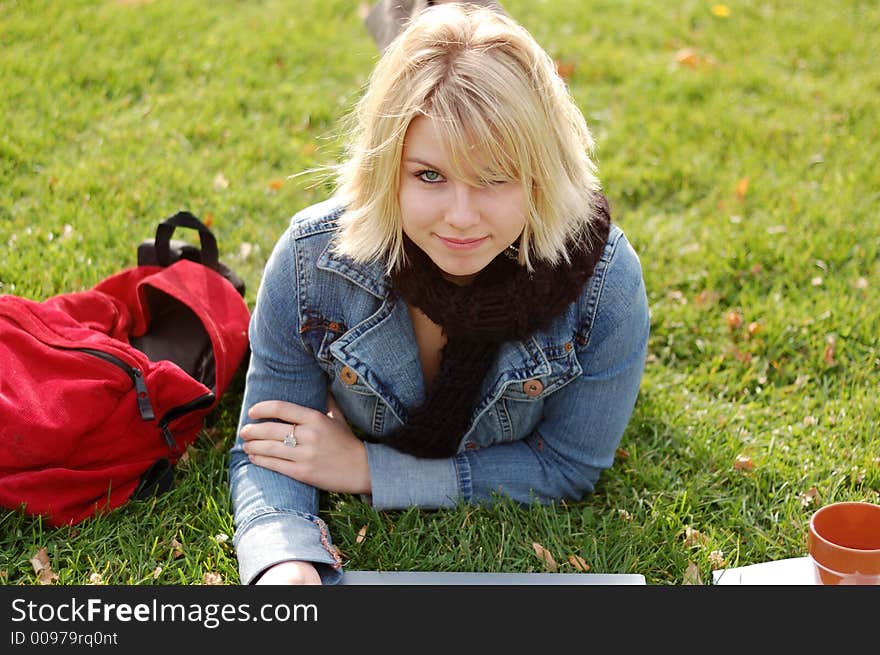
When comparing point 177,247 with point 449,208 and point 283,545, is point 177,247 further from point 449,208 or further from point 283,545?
point 449,208

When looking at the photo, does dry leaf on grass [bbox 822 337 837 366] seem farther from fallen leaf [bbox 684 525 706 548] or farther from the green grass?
fallen leaf [bbox 684 525 706 548]

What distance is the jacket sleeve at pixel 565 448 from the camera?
2609 millimetres

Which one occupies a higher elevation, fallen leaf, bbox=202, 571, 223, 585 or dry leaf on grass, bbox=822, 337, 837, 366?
dry leaf on grass, bbox=822, 337, 837, 366

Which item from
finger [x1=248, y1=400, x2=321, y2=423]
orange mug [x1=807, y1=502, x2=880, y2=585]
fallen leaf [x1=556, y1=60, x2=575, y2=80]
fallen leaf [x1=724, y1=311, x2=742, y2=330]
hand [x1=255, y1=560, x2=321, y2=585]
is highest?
fallen leaf [x1=556, y1=60, x2=575, y2=80]

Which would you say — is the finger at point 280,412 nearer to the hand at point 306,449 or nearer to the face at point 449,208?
the hand at point 306,449

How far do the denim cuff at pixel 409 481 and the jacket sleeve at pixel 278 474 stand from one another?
0.18 m

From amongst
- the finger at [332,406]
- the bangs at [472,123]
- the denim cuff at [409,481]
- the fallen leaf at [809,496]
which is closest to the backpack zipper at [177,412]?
the finger at [332,406]

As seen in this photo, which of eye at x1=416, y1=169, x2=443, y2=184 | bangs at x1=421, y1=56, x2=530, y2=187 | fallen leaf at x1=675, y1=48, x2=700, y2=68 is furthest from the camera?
fallen leaf at x1=675, y1=48, x2=700, y2=68

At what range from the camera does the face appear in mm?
2174

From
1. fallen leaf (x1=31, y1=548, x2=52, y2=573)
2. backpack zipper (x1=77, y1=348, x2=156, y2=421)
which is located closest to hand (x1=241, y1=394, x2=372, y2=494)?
backpack zipper (x1=77, y1=348, x2=156, y2=421)

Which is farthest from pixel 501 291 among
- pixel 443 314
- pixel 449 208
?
pixel 449 208

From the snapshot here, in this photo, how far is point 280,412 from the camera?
2734mm

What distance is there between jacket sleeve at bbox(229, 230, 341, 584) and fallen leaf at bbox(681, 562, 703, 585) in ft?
3.00
